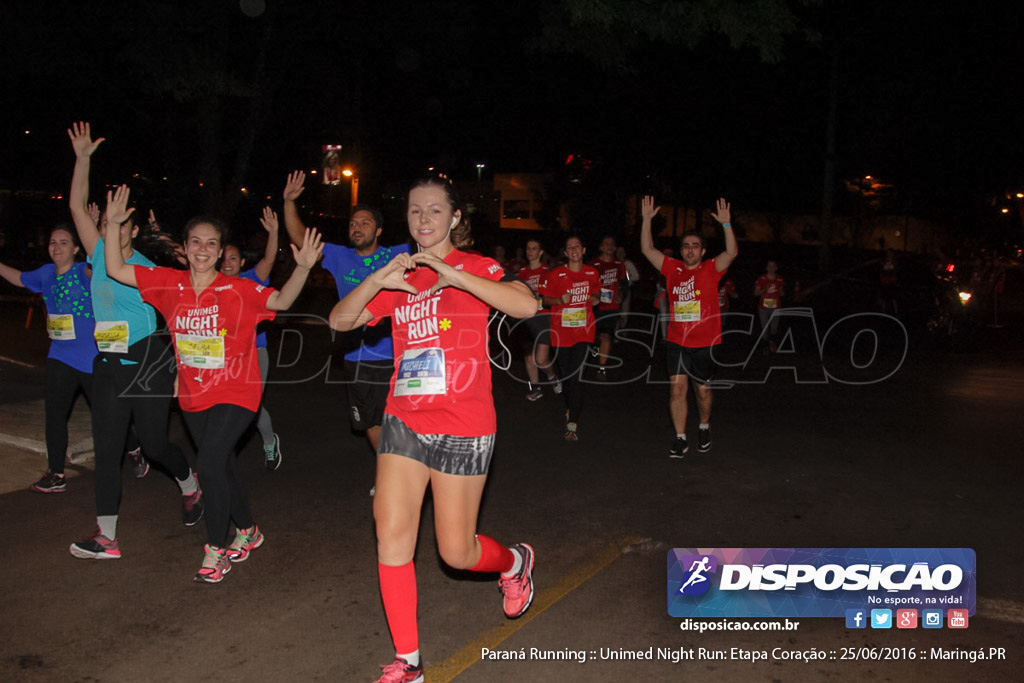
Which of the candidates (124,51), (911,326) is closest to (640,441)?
(911,326)

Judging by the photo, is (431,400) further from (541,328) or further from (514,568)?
(541,328)

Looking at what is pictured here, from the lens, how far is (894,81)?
2744cm

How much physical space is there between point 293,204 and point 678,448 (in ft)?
13.1

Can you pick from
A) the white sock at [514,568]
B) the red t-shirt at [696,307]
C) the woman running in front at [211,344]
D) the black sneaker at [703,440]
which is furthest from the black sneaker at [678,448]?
the woman running in front at [211,344]

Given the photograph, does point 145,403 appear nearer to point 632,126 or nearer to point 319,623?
point 319,623

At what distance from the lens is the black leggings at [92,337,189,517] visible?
5.38 meters

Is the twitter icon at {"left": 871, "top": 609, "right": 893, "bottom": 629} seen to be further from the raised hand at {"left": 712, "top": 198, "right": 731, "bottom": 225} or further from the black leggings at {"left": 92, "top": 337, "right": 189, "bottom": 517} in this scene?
the black leggings at {"left": 92, "top": 337, "right": 189, "bottom": 517}

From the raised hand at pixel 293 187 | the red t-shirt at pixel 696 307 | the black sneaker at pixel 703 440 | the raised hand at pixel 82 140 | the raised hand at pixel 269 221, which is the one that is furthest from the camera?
the black sneaker at pixel 703 440

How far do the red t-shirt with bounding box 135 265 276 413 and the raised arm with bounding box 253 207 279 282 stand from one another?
0.76m

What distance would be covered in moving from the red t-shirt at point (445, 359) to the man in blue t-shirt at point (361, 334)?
2398mm

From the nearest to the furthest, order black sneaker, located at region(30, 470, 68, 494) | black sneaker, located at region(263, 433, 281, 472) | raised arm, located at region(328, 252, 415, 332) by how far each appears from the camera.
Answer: raised arm, located at region(328, 252, 415, 332) → black sneaker, located at region(30, 470, 68, 494) → black sneaker, located at region(263, 433, 281, 472)

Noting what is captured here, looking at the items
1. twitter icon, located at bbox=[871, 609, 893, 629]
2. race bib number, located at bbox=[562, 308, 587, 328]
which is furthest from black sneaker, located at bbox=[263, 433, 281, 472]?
twitter icon, located at bbox=[871, 609, 893, 629]

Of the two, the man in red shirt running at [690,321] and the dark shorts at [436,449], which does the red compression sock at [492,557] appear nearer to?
the dark shorts at [436,449]

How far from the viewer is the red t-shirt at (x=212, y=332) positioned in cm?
503
